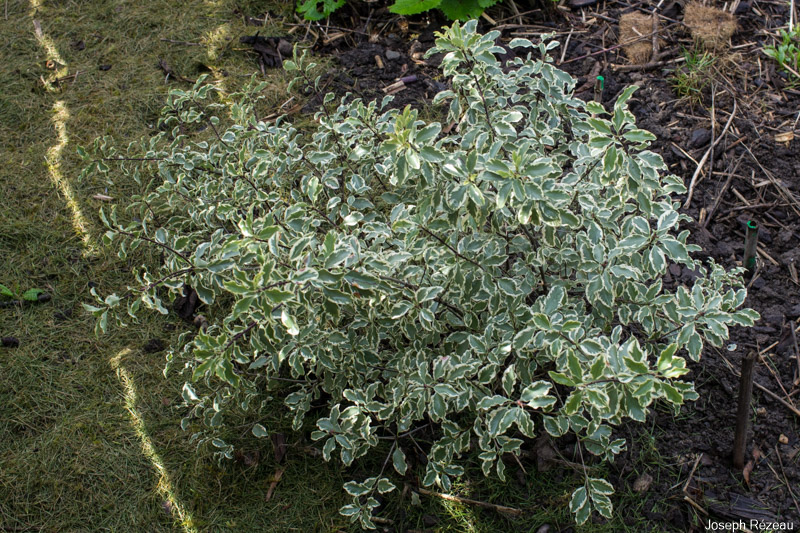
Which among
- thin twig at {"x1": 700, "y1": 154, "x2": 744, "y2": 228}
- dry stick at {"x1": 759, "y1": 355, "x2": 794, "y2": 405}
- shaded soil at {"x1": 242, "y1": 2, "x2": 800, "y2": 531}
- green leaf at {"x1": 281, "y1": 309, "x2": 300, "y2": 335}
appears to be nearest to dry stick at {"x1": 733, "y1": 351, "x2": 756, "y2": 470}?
shaded soil at {"x1": 242, "y1": 2, "x2": 800, "y2": 531}

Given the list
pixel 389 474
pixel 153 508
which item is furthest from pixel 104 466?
pixel 389 474

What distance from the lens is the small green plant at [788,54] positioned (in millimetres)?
3580

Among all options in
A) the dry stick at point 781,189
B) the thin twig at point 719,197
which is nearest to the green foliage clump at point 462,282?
the thin twig at point 719,197

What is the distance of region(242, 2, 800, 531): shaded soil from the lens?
7.79 ft

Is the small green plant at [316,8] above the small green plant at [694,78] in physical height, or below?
above

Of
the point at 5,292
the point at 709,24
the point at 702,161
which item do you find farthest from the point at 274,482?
the point at 709,24

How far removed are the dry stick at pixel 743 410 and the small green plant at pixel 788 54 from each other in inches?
86.4

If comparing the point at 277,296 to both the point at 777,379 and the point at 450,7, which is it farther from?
the point at 450,7

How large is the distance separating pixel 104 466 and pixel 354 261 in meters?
1.58

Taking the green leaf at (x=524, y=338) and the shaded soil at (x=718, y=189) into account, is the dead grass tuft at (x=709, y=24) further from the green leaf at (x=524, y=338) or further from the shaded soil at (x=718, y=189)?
the green leaf at (x=524, y=338)

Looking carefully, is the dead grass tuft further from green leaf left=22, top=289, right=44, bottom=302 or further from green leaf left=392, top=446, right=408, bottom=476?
green leaf left=22, top=289, right=44, bottom=302

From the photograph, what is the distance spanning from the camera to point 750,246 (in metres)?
2.77

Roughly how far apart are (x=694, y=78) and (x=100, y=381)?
3.42 meters

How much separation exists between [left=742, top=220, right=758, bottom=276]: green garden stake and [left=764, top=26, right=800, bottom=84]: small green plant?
1334 millimetres
